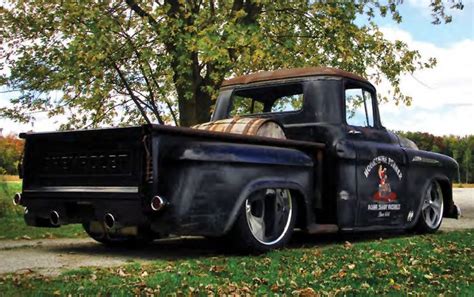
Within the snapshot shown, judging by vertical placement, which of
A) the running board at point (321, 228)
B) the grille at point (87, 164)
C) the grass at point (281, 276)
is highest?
the grille at point (87, 164)

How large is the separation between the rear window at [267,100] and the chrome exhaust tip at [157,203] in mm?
2981

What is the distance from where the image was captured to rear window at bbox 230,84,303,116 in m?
8.40

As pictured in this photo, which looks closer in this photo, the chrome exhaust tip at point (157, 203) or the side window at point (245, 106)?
the chrome exhaust tip at point (157, 203)

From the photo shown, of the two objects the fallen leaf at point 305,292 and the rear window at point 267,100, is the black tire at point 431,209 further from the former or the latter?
the fallen leaf at point 305,292

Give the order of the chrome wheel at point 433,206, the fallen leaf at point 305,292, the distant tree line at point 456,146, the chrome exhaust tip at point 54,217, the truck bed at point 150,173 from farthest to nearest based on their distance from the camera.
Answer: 1. the distant tree line at point 456,146
2. the chrome wheel at point 433,206
3. the chrome exhaust tip at point 54,217
4. the truck bed at point 150,173
5. the fallen leaf at point 305,292

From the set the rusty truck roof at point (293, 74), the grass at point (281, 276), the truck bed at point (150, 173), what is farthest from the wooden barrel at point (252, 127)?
the grass at point (281, 276)

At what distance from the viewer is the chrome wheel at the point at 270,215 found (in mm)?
6879

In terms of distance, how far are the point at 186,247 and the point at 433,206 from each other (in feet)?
14.0

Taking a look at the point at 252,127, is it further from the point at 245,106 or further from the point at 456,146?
the point at 456,146

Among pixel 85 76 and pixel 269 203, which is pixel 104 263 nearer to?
pixel 269 203

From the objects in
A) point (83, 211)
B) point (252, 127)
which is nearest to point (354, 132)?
point (252, 127)

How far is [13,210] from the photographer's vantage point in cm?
1498

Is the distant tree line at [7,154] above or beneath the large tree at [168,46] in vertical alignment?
beneath

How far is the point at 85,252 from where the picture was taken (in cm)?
720
